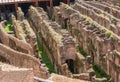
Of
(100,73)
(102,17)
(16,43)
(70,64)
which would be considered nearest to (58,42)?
(70,64)

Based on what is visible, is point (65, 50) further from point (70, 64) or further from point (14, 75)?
point (14, 75)

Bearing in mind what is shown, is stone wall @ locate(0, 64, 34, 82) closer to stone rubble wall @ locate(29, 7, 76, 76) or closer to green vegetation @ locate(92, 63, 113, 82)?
stone rubble wall @ locate(29, 7, 76, 76)

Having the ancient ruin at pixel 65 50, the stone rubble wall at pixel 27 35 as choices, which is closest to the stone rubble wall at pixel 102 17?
the ancient ruin at pixel 65 50

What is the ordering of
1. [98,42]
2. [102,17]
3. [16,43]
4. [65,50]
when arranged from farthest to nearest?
[102,17], [98,42], [16,43], [65,50]

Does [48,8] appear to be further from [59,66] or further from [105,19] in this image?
[59,66]

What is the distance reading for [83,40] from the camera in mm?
35500

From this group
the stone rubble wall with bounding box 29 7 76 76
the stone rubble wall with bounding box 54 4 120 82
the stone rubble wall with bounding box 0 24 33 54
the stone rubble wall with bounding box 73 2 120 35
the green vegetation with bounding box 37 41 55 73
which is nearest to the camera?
the stone rubble wall with bounding box 0 24 33 54

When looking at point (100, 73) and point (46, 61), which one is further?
point (46, 61)

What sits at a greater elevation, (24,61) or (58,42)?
(24,61)

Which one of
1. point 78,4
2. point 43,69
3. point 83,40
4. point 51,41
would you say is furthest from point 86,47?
point 78,4

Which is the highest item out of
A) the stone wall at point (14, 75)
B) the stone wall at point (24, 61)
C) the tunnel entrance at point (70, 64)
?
the stone wall at point (14, 75)

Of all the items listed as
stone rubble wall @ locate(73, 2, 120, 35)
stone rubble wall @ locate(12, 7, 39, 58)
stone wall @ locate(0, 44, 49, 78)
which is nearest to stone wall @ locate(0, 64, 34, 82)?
stone wall @ locate(0, 44, 49, 78)

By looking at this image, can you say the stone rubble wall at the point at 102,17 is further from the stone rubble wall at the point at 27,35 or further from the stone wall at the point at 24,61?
the stone wall at the point at 24,61

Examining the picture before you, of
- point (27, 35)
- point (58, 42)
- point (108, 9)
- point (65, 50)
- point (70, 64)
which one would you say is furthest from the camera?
point (108, 9)
